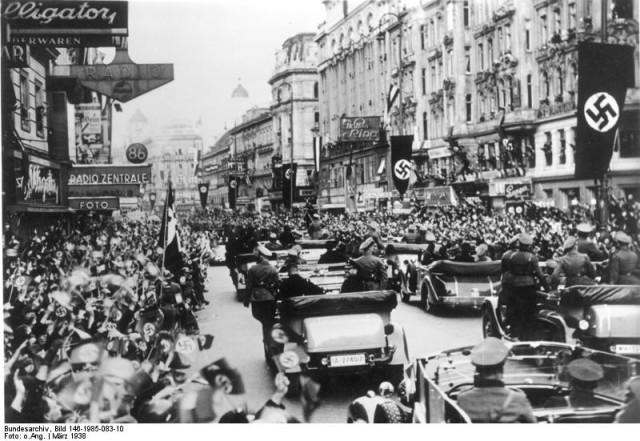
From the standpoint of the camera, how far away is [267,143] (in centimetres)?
1050

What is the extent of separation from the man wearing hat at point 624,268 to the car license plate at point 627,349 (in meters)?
0.75

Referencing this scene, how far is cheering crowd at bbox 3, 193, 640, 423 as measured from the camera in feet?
22.4

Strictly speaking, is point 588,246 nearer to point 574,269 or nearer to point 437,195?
point 574,269

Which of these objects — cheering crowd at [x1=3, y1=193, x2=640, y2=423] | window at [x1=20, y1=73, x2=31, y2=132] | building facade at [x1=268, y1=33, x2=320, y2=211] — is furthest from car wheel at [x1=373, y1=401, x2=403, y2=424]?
window at [x1=20, y1=73, x2=31, y2=132]

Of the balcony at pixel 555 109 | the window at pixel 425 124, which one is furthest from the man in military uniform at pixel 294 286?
the balcony at pixel 555 109

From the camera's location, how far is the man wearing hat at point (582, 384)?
517cm

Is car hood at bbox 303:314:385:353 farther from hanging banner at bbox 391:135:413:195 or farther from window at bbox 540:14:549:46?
window at bbox 540:14:549:46

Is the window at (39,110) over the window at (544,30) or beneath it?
beneath

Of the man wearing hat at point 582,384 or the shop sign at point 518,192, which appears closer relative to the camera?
the man wearing hat at point 582,384

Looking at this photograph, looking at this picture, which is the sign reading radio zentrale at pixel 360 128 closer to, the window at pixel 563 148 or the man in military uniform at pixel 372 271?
the man in military uniform at pixel 372 271

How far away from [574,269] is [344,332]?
2.53m

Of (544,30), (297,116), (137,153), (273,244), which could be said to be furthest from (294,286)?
(544,30)

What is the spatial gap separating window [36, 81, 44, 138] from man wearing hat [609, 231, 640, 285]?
6503mm
